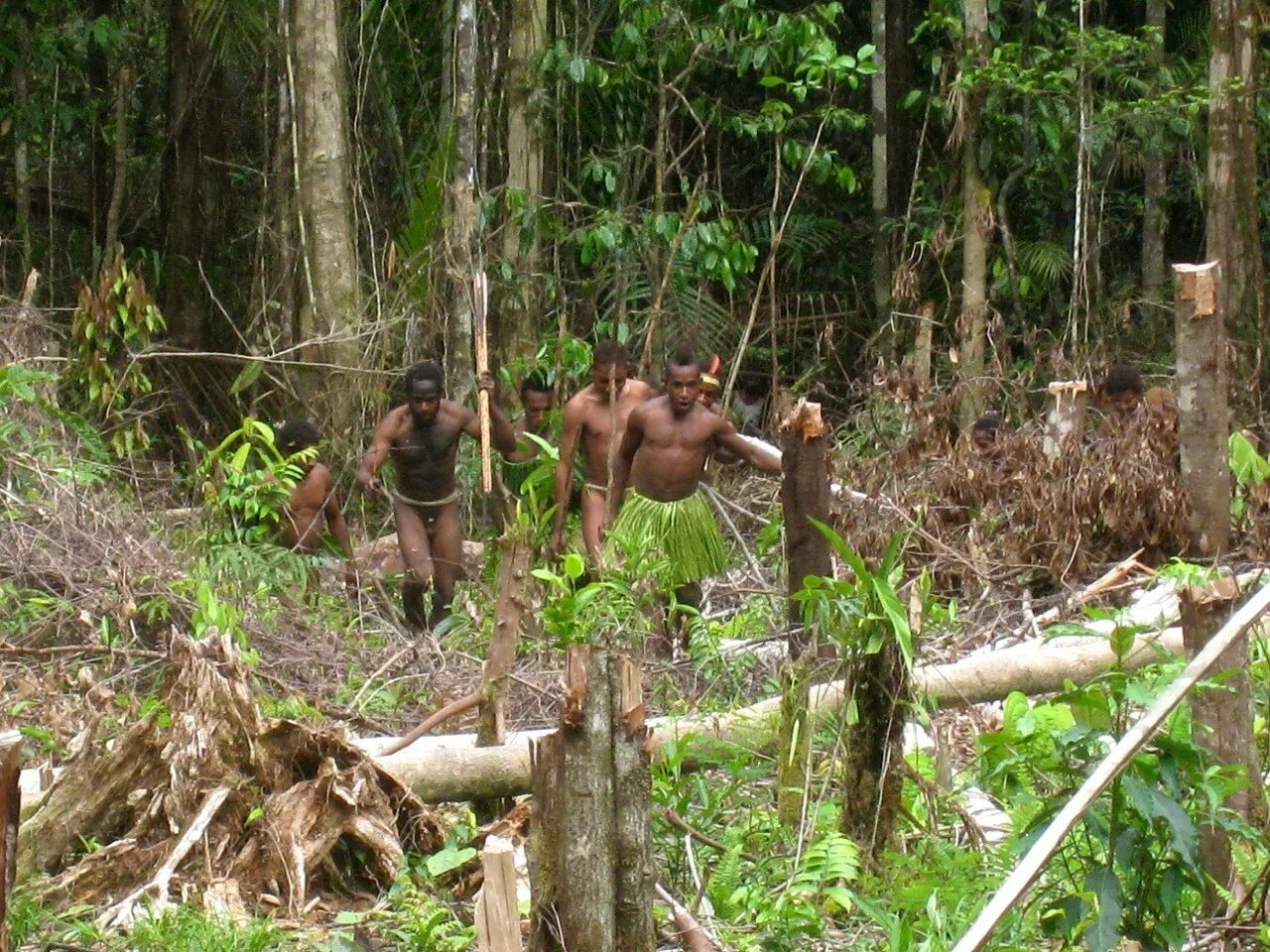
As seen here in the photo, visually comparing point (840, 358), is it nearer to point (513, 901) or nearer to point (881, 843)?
point (881, 843)

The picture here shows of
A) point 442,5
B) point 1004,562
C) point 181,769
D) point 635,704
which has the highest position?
point 442,5

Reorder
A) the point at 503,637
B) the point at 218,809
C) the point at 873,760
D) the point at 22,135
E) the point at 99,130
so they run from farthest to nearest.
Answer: the point at 99,130, the point at 22,135, the point at 503,637, the point at 218,809, the point at 873,760

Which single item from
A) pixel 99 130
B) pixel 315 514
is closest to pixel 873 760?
pixel 315 514

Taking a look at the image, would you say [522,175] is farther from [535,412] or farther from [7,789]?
[7,789]

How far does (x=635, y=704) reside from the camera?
3752 mm

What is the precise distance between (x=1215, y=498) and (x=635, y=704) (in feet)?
10.4

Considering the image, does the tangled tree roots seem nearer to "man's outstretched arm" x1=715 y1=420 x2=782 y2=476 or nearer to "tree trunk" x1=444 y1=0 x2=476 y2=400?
"man's outstretched arm" x1=715 y1=420 x2=782 y2=476

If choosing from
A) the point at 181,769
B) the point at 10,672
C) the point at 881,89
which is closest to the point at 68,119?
the point at 881,89

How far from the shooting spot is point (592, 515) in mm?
8984

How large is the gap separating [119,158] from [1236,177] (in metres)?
8.23

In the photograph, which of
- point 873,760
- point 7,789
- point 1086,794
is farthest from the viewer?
point 873,760

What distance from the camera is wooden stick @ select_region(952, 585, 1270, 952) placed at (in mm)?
2438

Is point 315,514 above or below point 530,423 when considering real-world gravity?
below

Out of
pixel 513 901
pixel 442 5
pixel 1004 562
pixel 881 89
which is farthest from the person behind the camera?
pixel 881 89
